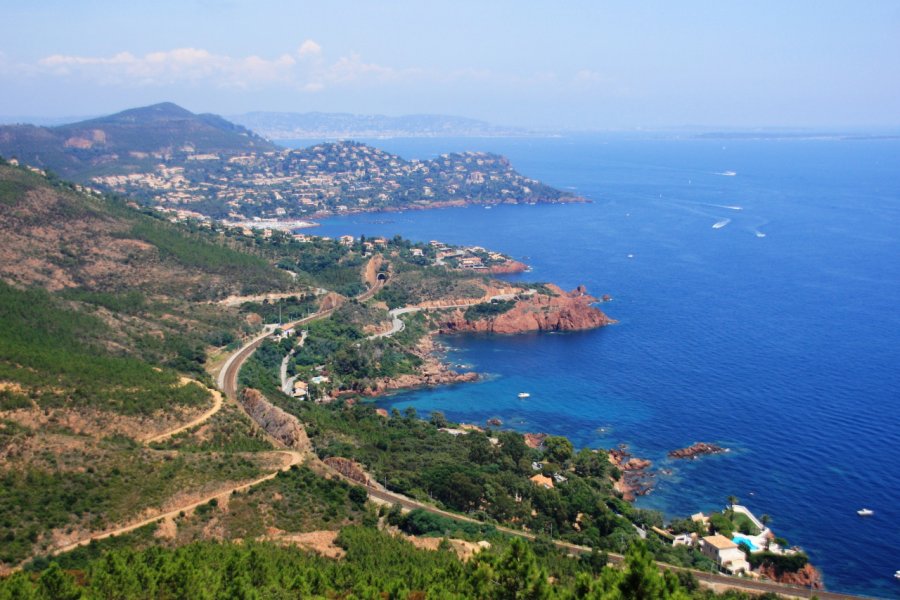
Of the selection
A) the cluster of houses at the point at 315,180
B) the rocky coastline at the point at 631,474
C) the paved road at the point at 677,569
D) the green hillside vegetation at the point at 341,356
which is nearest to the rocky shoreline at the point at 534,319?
the green hillside vegetation at the point at 341,356

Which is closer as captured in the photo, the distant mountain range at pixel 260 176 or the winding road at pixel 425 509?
the winding road at pixel 425 509

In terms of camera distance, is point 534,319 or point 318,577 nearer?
point 318,577

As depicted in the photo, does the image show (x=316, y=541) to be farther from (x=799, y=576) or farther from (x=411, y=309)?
(x=411, y=309)

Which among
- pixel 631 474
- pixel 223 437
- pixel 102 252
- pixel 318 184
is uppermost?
pixel 102 252

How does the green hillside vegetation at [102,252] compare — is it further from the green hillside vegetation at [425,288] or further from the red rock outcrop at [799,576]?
the red rock outcrop at [799,576]

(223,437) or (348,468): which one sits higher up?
(223,437)

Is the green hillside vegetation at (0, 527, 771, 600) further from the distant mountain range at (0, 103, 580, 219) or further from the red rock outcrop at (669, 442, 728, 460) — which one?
the distant mountain range at (0, 103, 580, 219)

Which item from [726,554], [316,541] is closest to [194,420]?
[316,541]
